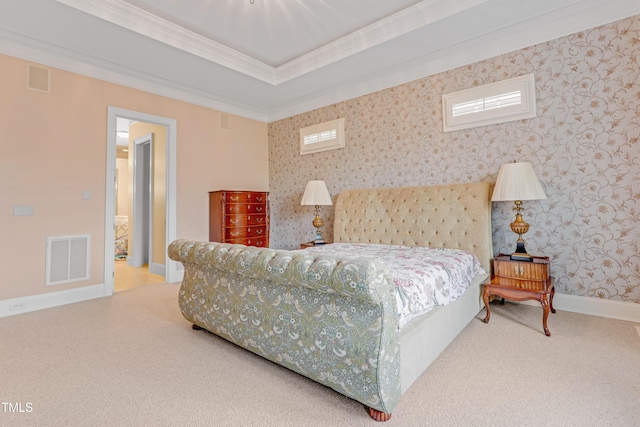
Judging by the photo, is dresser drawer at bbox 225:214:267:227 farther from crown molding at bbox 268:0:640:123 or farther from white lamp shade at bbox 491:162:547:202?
white lamp shade at bbox 491:162:547:202

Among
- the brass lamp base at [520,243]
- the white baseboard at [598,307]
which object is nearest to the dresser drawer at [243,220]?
the brass lamp base at [520,243]

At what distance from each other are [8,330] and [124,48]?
120 inches

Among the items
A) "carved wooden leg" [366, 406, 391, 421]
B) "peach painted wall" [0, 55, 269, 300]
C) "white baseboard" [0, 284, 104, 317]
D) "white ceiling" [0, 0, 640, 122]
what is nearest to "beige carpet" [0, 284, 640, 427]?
"carved wooden leg" [366, 406, 391, 421]

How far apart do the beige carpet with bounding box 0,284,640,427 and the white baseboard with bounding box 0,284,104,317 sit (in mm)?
565

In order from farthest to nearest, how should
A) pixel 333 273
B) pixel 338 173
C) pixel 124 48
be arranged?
1. pixel 338 173
2. pixel 124 48
3. pixel 333 273

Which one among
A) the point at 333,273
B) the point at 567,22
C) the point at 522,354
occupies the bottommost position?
the point at 522,354

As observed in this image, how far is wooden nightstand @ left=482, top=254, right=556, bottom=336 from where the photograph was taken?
2.57 meters

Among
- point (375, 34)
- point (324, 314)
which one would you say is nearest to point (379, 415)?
point (324, 314)

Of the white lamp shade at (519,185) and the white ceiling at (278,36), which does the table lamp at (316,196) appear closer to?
the white ceiling at (278,36)

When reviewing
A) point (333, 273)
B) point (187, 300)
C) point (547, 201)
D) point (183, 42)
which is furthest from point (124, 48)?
point (547, 201)

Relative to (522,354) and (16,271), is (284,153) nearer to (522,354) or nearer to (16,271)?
(16,271)

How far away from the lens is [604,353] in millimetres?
2189

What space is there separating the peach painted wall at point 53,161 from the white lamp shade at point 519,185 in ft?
13.8

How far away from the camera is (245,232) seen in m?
4.84
